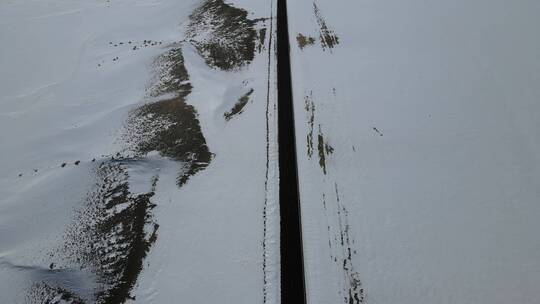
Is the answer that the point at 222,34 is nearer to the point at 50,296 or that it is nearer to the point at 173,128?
the point at 173,128

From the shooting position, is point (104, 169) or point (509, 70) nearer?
point (104, 169)

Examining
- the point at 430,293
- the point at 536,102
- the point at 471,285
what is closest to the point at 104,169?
the point at 430,293

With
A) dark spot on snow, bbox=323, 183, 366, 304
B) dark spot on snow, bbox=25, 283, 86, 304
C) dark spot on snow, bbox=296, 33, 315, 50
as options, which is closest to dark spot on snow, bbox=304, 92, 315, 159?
dark spot on snow, bbox=323, 183, 366, 304

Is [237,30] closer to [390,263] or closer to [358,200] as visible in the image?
[358,200]

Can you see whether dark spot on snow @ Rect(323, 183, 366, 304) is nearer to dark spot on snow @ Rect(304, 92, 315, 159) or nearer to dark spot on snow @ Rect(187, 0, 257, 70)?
dark spot on snow @ Rect(304, 92, 315, 159)

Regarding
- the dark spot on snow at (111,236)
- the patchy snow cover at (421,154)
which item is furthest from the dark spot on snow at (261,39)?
the dark spot on snow at (111,236)

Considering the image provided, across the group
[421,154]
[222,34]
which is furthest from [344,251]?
[222,34]

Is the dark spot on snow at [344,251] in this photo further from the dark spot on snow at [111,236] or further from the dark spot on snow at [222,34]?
the dark spot on snow at [222,34]
